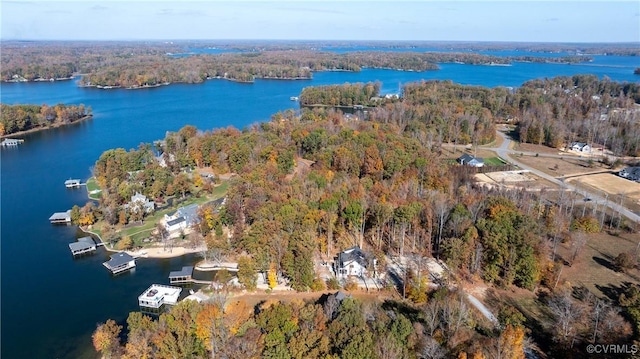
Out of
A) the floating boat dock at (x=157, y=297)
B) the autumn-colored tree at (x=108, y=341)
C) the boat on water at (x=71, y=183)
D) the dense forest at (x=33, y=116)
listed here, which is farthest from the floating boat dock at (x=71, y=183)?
the dense forest at (x=33, y=116)

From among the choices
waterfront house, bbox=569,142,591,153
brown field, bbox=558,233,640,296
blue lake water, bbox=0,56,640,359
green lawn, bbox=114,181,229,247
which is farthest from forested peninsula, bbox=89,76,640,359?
blue lake water, bbox=0,56,640,359

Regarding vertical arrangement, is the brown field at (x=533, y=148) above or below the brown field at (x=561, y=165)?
above

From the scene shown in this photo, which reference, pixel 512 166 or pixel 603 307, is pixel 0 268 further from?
pixel 512 166

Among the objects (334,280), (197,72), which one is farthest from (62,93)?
(334,280)

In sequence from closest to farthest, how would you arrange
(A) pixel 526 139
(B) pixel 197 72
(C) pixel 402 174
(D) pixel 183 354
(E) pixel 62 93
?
(D) pixel 183 354 < (C) pixel 402 174 < (A) pixel 526 139 < (E) pixel 62 93 < (B) pixel 197 72

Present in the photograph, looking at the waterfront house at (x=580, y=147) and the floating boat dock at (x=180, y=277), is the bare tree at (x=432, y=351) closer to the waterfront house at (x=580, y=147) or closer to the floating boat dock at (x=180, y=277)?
the floating boat dock at (x=180, y=277)

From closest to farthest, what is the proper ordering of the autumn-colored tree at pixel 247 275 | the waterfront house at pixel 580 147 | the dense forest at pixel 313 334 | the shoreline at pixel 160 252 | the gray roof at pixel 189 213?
the dense forest at pixel 313 334 → the autumn-colored tree at pixel 247 275 → the shoreline at pixel 160 252 → the gray roof at pixel 189 213 → the waterfront house at pixel 580 147
